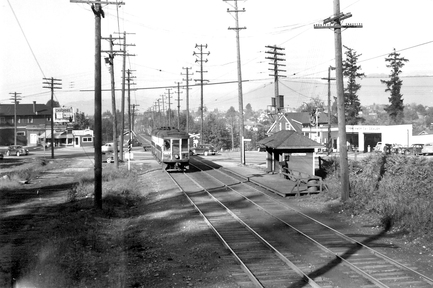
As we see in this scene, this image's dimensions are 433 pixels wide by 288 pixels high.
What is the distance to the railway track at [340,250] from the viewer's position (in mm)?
9845

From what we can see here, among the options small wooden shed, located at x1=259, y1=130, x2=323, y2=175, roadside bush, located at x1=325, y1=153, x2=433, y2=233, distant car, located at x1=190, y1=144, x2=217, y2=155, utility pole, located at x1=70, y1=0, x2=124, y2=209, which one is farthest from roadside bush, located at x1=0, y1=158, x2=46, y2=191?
distant car, located at x1=190, y1=144, x2=217, y2=155

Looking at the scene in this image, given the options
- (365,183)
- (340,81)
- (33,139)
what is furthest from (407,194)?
(33,139)

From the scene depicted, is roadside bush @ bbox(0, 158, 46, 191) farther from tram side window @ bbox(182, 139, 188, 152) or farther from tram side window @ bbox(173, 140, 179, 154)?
tram side window @ bbox(182, 139, 188, 152)

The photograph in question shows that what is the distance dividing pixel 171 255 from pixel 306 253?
3607 mm

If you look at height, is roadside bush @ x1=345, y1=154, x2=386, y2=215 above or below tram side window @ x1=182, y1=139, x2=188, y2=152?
below

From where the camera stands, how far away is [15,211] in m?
21.2

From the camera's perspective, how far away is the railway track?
985 cm

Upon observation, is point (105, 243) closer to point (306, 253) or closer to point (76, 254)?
point (76, 254)

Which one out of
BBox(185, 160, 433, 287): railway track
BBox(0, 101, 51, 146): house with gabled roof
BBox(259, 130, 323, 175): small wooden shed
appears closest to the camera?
BBox(185, 160, 433, 287): railway track

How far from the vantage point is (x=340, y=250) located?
12.4 meters

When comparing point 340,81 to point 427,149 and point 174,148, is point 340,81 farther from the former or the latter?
point 427,149

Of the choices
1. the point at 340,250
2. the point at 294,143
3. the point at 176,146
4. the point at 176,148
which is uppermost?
the point at 294,143

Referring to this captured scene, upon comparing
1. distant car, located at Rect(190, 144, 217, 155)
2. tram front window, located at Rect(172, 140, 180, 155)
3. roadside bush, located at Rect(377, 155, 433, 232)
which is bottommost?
roadside bush, located at Rect(377, 155, 433, 232)

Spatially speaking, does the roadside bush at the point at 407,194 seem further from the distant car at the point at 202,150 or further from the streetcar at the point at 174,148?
the distant car at the point at 202,150
